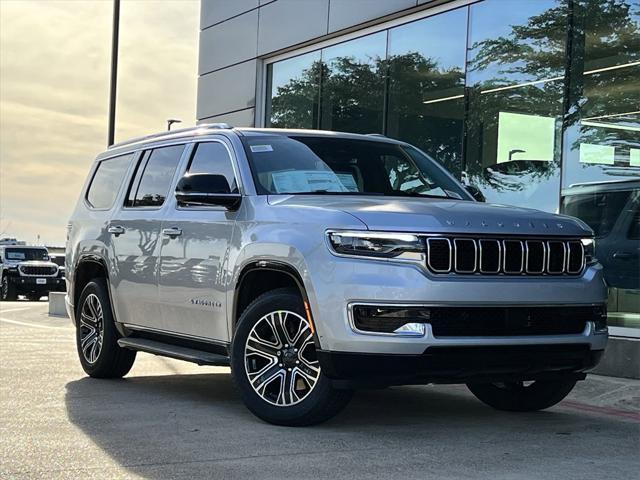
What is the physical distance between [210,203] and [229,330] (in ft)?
2.90

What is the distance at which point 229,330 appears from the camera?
6.43 meters

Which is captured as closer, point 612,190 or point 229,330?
point 229,330

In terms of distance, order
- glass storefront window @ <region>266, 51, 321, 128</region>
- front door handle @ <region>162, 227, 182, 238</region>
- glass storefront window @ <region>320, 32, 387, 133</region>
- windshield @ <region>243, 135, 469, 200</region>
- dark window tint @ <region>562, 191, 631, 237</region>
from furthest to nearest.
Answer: glass storefront window @ <region>266, 51, 321, 128</region> → glass storefront window @ <region>320, 32, 387, 133</region> → dark window tint @ <region>562, 191, 631, 237</region> → front door handle @ <region>162, 227, 182, 238</region> → windshield @ <region>243, 135, 469, 200</region>

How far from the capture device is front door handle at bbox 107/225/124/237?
26.3ft

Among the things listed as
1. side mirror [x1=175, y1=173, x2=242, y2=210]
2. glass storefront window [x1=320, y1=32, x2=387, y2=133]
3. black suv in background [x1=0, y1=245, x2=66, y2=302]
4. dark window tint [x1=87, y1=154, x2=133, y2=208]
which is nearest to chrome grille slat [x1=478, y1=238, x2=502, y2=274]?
side mirror [x1=175, y1=173, x2=242, y2=210]

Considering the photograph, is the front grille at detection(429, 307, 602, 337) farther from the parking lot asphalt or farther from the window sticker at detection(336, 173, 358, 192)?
the window sticker at detection(336, 173, 358, 192)

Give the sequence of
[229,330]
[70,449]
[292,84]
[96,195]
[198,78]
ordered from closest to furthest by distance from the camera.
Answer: [70,449] → [229,330] → [96,195] → [292,84] → [198,78]

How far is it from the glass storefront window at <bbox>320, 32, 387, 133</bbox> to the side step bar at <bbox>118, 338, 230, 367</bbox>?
7.25 metres

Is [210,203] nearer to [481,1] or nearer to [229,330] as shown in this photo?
[229,330]

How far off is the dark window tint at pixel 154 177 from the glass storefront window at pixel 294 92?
7.94m

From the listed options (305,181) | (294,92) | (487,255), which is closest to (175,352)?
(305,181)

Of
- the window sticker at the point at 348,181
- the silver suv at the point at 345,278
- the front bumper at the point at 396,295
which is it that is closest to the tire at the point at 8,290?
the silver suv at the point at 345,278

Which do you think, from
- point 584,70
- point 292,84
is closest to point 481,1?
point 584,70

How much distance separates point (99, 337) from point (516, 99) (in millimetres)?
5938
